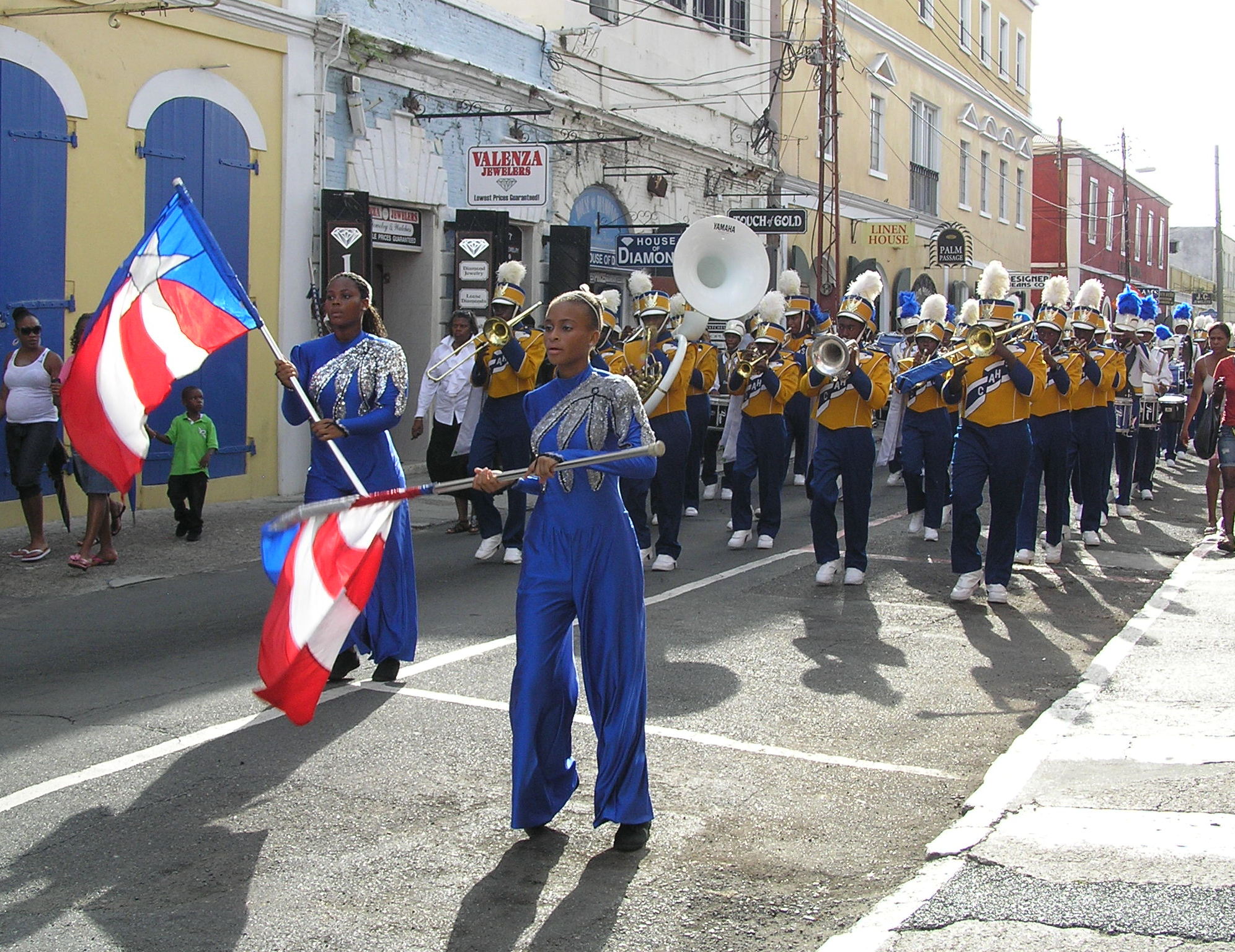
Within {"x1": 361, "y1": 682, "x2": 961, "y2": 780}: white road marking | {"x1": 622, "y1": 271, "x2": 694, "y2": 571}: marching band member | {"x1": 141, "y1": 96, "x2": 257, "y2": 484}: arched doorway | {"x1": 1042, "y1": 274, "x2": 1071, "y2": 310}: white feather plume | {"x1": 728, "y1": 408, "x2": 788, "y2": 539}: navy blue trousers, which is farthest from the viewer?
{"x1": 141, "y1": 96, "x2": 257, "y2": 484}: arched doorway

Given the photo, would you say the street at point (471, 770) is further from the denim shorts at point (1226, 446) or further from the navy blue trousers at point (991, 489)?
the denim shorts at point (1226, 446)

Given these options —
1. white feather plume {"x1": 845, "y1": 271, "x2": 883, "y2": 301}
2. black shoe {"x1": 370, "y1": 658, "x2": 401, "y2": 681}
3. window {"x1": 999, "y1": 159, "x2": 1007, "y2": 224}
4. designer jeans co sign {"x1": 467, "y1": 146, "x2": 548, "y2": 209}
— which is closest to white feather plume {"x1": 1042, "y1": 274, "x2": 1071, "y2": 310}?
white feather plume {"x1": 845, "y1": 271, "x2": 883, "y2": 301}

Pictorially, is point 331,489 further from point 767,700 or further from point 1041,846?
point 1041,846

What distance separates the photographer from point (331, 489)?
6.73 metres

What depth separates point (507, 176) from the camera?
16.7 metres

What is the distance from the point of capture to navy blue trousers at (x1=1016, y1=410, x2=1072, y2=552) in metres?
11.1

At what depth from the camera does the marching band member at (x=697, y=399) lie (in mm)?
12852

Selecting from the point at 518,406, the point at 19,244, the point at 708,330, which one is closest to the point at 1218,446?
the point at 518,406

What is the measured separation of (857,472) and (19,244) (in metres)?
7.62

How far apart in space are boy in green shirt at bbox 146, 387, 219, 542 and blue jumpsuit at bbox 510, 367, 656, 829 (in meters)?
7.58

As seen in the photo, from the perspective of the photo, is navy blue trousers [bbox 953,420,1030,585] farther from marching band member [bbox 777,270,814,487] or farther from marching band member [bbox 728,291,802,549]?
marching band member [bbox 777,270,814,487]

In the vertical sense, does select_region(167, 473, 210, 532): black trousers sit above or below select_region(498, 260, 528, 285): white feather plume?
below

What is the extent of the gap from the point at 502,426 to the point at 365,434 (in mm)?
4077

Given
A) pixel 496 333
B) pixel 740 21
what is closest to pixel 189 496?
pixel 496 333
